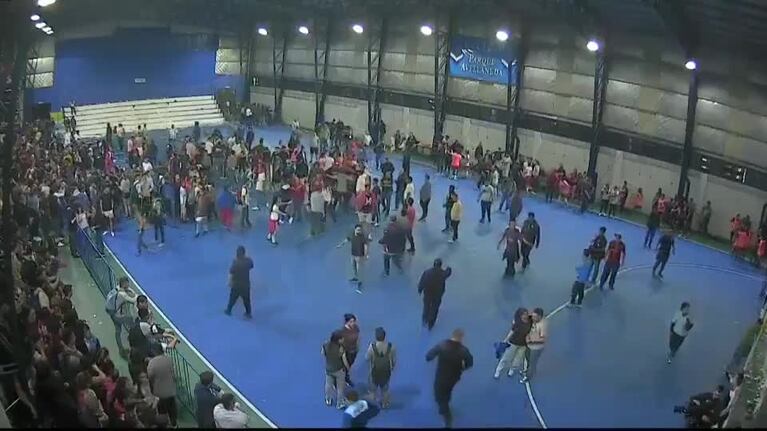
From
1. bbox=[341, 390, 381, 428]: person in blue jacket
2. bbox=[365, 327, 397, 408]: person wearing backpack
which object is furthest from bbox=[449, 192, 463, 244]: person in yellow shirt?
bbox=[341, 390, 381, 428]: person in blue jacket

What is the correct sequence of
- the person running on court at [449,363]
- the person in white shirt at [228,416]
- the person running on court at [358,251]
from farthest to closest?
the person running on court at [358,251] → the person running on court at [449,363] → the person in white shirt at [228,416]

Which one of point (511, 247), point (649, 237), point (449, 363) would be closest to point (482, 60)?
point (649, 237)

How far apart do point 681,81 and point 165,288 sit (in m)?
16.5

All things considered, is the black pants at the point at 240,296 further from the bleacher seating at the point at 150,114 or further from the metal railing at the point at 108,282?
the bleacher seating at the point at 150,114

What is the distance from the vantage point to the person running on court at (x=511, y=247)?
52.9ft

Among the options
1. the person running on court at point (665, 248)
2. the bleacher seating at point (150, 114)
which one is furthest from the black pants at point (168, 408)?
the bleacher seating at point (150, 114)

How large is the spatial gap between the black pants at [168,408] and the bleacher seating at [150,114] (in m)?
27.4

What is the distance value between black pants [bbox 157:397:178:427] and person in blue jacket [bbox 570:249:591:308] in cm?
814

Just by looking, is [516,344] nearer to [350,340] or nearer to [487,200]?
[350,340]

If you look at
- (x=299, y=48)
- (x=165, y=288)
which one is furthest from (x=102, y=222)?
(x=299, y=48)

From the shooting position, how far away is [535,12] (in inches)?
1013

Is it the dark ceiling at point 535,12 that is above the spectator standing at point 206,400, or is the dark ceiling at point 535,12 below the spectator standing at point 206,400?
above

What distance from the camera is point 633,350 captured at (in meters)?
13.4

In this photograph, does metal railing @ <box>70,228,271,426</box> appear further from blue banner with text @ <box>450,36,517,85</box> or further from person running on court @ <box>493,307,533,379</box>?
blue banner with text @ <box>450,36,517,85</box>
